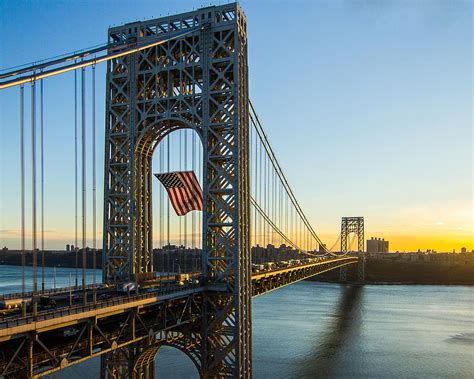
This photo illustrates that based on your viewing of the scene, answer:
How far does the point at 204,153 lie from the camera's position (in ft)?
111

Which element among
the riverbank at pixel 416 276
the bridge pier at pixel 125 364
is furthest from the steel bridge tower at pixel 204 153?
the riverbank at pixel 416 276

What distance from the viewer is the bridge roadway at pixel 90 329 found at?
59.4 ft

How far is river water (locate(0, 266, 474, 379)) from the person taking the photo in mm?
50375

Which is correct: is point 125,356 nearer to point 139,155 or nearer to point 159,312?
point 159,312

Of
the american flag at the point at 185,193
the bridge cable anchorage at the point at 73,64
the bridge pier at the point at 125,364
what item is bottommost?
the bridge pier at the point at 125,364

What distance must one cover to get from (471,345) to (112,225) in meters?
52.0

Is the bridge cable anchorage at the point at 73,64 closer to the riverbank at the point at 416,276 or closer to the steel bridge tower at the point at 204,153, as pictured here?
the steel bridge tower at the point at 204,153

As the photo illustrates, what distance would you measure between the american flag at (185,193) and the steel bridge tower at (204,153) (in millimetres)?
842

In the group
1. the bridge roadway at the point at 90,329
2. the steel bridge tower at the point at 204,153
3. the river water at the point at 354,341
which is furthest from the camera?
the river water at the point at 354,341

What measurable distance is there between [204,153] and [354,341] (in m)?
45.3

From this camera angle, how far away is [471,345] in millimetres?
65250

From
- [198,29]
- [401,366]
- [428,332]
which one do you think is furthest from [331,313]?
[198,29]

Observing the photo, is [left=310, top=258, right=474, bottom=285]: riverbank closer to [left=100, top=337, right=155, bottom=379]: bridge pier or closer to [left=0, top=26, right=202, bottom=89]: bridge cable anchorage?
[left=100, top=337, right=155, bottom=379]: bridge pier

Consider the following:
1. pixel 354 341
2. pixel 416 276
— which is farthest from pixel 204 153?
pixel 416 276
